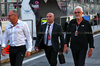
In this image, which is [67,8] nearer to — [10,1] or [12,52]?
[10,1]

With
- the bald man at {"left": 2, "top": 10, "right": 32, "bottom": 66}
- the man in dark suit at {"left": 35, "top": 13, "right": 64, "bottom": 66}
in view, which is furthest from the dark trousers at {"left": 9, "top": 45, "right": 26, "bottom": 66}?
the man in dark suit at {"left": 35, "top": 13, "right": 64, "bottom": 66}

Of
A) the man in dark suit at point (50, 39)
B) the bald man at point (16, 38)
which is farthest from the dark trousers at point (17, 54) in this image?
the man in dark suit at point (50, 39)

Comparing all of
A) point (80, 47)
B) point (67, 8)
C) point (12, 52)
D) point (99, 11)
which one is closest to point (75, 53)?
point (80, 47)

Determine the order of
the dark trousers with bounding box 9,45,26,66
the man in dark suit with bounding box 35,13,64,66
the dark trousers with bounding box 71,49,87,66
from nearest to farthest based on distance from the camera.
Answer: the dark trousers with bounding box 9,45,26,66 < the dark trousers with bounding box 71,49,87,66 < the man in dark suit with bounding box 35,13,64,66

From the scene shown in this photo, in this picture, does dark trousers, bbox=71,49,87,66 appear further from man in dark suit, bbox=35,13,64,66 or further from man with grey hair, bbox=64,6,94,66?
man in dark suit, bbox=35,13,64,66

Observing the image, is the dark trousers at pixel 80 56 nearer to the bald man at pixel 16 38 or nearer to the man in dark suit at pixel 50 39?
the man in dark suit at pixel 50 39

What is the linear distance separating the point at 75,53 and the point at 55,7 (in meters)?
10.0

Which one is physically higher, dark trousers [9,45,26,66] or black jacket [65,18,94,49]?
black jacket [65,18,94,49]

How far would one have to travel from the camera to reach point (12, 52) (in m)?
4.98

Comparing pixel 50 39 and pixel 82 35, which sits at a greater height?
pixel 82 35

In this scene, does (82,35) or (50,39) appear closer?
(82,35)

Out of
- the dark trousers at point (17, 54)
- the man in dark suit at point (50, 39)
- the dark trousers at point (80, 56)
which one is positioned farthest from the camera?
the man in dark suit at point (50, 39)

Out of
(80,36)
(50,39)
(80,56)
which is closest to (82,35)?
(80,36)

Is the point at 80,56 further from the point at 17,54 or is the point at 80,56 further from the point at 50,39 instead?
the point at 17,54
